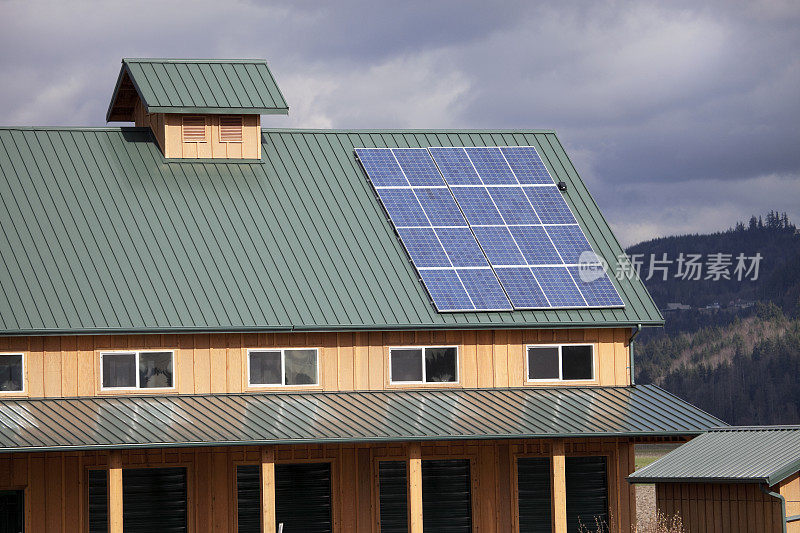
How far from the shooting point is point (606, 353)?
3544cm

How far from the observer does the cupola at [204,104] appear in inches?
1495

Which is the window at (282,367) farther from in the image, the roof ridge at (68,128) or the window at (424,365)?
the roof ridge at (68,128)

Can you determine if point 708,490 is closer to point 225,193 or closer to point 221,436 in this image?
point 221,436

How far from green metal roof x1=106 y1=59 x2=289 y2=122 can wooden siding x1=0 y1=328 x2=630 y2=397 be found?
26.9ft

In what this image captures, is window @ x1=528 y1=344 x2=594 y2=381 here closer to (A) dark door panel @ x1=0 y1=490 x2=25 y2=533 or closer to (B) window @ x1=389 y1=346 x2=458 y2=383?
(B) window @ x1=389 y1=346 x2=458 y2=383

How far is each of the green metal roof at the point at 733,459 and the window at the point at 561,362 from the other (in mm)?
3862

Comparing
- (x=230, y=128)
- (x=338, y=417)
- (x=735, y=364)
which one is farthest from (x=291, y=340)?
(x=735, y=364)

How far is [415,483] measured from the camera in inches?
1250

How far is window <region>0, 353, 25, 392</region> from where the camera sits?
31.5 meters

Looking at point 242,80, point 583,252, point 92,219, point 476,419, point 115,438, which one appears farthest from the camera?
point 242,80

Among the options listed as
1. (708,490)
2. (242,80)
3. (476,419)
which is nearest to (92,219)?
(242,80)

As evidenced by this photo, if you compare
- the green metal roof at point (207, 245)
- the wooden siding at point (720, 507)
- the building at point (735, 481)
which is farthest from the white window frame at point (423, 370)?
the wooden siding at point (720, 507)

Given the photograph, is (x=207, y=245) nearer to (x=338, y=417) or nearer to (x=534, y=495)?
(x=338, y=417)

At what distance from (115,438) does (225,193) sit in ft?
31.9
